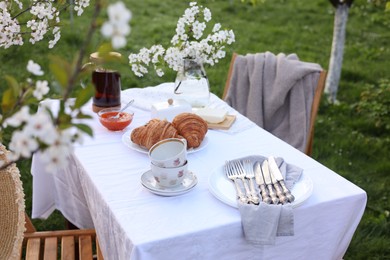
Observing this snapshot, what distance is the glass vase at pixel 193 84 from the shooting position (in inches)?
85.8

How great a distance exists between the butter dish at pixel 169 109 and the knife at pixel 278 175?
0.48m

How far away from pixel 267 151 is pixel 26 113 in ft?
4.34

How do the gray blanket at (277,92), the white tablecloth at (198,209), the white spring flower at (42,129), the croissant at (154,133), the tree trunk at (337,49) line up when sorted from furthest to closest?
1. the tree trunk at (337,49)
2. the gray blanket at (277,92)
3. the croissant at (154,133)
4. the white tablecloth at (198,209)
5. the white spring flower at (42,129)

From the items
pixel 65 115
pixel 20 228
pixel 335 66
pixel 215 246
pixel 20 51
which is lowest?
pixel 20 51

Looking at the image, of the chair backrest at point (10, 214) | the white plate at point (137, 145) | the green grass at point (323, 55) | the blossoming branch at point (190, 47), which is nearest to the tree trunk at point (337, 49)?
the green grass at point (323, 55)

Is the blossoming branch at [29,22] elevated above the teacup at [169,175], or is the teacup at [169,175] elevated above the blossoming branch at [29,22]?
the blossoming branch at [29,22]

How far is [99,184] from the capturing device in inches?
64.6

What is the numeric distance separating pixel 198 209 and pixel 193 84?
2.90ft

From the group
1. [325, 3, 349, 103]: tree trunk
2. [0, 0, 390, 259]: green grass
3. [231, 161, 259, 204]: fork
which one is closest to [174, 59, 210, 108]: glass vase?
[0, 0, 390, 259]: green grass

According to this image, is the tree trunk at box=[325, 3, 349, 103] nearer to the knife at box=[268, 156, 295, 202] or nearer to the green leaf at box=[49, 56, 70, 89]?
the knife at box=[268, 156, 295, 202]

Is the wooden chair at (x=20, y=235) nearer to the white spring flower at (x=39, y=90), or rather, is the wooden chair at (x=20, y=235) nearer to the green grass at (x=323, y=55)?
the green grass at (x=323, y=55)

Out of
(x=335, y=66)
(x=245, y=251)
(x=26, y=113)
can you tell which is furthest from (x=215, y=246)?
(x=335, y=66)

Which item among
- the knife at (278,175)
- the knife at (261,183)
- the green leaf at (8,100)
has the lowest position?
the knife at (261,183)

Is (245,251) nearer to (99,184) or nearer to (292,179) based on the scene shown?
(292,179)
